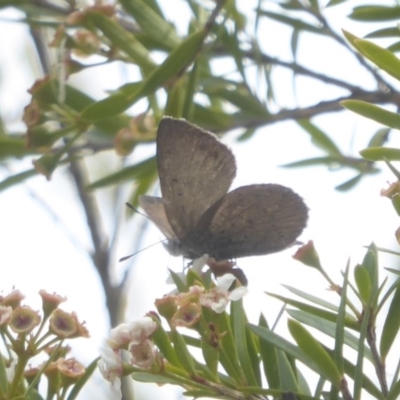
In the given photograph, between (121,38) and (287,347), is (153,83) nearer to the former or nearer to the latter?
(121,38)

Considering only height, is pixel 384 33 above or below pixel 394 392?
above

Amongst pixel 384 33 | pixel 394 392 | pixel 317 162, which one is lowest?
pixel 394 392

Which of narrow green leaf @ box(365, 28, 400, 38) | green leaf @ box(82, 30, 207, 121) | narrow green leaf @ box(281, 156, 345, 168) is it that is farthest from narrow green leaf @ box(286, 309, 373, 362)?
narrow green leaf @ box(281, 156, 345, 168)

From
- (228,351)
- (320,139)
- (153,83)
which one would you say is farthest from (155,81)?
(320,139)

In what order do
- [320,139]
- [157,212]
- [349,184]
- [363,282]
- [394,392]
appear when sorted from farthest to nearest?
[320,139], [157,212], [349,184], [363,282], [394,392]

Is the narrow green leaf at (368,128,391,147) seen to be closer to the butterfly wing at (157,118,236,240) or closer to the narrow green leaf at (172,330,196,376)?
the butterfly wing at (157,118,236,240)

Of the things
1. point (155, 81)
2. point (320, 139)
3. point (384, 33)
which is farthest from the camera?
point (320, 139)
